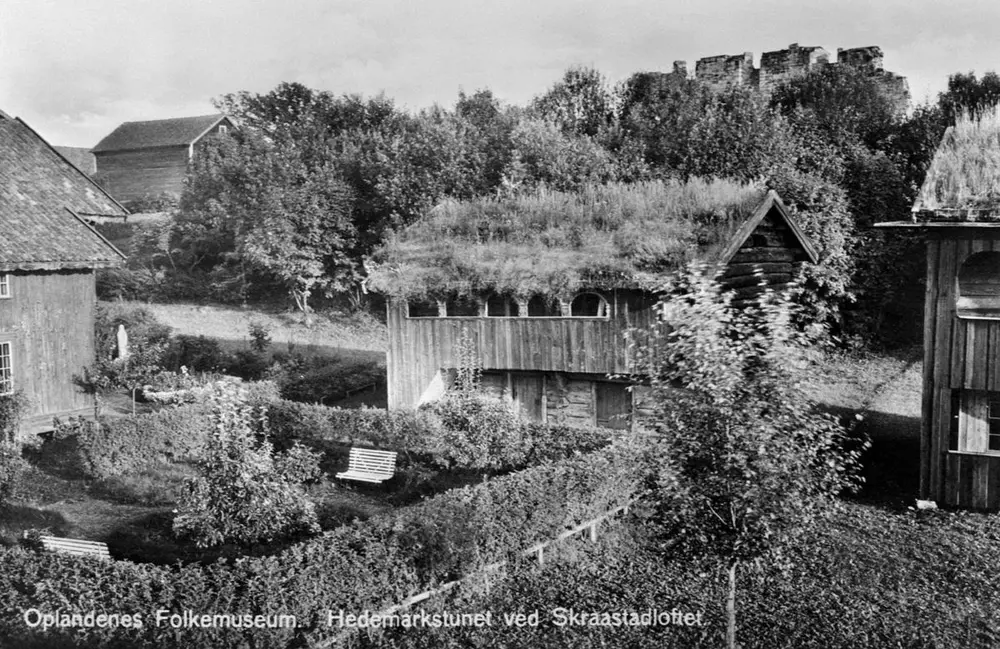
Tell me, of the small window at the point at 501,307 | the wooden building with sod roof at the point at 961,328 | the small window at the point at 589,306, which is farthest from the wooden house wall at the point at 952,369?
the small window at the point at 501,307

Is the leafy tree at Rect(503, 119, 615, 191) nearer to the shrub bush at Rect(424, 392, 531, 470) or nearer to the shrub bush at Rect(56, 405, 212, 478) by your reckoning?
the shrub bush at Rect(424, 392, 531, 470)

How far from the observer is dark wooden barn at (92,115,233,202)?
32.7m

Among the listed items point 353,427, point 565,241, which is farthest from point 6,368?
point 565,241

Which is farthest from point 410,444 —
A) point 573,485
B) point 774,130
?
point 774,130

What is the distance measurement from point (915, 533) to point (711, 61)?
89.9 feet

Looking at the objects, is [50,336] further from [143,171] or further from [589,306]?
[143,171]

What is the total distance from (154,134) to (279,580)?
28629mm

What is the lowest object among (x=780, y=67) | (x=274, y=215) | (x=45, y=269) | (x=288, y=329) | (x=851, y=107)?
(x=288, y=329)

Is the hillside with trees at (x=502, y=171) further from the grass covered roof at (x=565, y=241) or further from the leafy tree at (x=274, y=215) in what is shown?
the grass covered roof at (x=565, y=241)

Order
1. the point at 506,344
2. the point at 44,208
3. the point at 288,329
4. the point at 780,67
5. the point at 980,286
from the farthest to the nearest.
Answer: the point at 780,67 < the point at 288,329 < the point at 506,344 < the point at 44,208 < the point at 980,286

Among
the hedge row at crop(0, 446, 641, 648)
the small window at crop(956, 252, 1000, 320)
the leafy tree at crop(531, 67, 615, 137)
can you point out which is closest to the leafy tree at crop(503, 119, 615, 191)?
the leafy tree at crop(531, 67, 615, 137)

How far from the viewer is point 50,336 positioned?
73.6 feet

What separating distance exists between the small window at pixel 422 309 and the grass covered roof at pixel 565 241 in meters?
0.33

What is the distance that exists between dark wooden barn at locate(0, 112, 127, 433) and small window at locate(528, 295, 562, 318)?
37.9 ft
